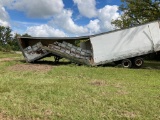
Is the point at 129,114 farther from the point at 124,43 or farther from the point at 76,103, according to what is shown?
the point at 124,43

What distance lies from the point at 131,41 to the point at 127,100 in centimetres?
1054

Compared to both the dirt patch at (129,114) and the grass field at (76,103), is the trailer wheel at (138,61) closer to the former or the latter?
the grass field at (76,103)

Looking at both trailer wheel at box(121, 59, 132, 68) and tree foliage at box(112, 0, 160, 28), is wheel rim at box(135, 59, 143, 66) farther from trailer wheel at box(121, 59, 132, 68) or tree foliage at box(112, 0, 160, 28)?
tree foliage at box(112, 0, 160, 28)

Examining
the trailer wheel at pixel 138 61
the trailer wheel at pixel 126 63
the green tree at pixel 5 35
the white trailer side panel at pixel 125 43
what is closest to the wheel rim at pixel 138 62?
the trailer wheel at pixel 138 61

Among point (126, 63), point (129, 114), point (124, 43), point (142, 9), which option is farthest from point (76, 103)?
point (142, 9)

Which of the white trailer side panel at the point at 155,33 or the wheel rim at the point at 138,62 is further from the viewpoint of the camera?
the wheel rim at the point at 138,62

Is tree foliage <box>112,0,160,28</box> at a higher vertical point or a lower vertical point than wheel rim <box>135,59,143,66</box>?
higher

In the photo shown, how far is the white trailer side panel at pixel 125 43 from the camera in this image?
55.9 ft

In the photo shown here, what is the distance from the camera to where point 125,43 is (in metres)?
17.1

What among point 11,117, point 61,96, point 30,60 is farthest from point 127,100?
point 30,60

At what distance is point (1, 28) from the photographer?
98375 mm

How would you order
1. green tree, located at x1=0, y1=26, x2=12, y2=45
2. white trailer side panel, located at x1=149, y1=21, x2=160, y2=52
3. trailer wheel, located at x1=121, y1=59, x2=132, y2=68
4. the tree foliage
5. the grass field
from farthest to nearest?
green tree, located at x1=0, y1=26, x2=12, y2=45, the tree foliage, trailer wheel, located at x1=121, y1=59, x2=132, y2=68, white trailer side panel, located at x1=149, y1=21, x2=160, y2=52, the grass field

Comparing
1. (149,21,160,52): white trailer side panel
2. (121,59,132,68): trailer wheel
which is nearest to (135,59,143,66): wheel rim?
(121,59,132,68): trailer wheel

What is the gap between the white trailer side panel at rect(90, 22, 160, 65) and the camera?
17031 mm
